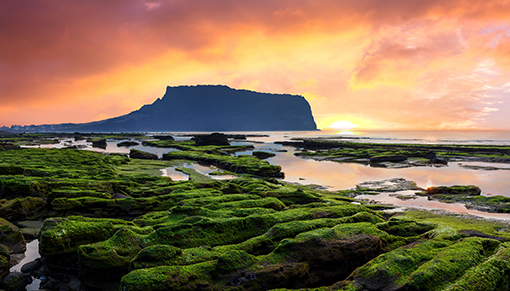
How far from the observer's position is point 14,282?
30.6 ft

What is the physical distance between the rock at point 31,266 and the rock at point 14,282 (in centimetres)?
85

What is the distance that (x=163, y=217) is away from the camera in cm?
1430

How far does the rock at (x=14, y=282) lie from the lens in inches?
361

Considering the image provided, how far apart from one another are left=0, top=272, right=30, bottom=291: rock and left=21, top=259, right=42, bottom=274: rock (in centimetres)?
85

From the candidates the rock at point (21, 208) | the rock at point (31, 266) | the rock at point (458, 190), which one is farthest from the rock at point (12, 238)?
the rock at point (458, 190)

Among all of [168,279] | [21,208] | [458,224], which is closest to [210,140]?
[21,208]

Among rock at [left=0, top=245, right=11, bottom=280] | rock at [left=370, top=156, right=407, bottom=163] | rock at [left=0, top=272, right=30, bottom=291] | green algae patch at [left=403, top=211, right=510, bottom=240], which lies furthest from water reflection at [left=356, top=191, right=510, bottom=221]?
rock at [left=370, top=156, right=407, bottom=163]

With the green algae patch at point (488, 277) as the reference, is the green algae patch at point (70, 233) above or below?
below

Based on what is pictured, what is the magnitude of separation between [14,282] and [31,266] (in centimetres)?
139

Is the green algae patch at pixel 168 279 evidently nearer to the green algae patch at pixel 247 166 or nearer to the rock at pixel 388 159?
the green algae patch at pixel 247 166

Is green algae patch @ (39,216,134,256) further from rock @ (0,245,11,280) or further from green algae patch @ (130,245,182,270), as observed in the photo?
green algae patch @ (130,245,182,270)

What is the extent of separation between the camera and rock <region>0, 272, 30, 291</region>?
9172mm

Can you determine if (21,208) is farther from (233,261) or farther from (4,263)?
(233,261)

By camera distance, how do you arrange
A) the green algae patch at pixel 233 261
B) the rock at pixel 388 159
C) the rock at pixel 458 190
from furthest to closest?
the rock at pixel 388 159 → the rock at pixel 458 190 → the green algae patch at pixel 233 261
